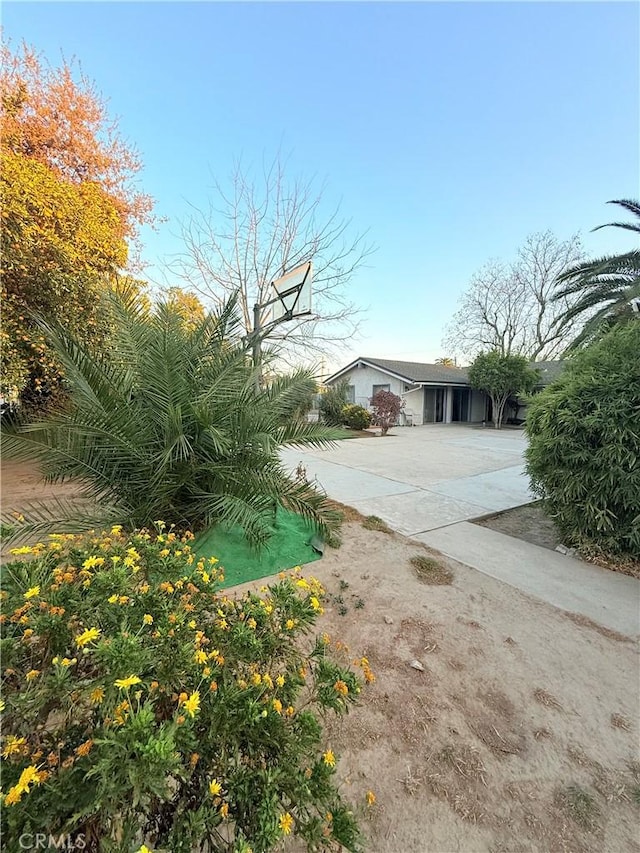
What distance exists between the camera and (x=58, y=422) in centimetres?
296

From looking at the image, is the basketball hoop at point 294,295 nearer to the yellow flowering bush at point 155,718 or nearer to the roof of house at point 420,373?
the yellow flowering bush at point 155,718

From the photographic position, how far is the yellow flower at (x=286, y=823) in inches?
30.4

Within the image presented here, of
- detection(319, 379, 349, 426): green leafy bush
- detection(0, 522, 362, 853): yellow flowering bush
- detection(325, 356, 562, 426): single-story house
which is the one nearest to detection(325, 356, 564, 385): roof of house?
detection(325, 356, 562, 426): single-story house

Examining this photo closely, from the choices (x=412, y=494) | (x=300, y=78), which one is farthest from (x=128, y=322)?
(x=300, y=78)

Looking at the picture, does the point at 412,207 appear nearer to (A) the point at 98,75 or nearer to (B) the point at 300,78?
(B) the point at 300,78

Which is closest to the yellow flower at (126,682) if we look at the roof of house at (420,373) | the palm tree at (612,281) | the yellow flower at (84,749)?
the yellow flower at (84,749)

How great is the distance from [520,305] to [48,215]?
26784mm

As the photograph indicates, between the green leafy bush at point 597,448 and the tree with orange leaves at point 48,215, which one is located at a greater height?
the tree with orange leaves at point 48,215

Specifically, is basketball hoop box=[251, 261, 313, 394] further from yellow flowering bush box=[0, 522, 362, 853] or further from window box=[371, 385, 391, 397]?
window box=[371, 385, 391, 397]

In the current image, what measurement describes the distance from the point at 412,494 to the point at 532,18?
7.61 m

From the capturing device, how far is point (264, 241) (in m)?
9.39

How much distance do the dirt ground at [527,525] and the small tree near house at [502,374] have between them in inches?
548

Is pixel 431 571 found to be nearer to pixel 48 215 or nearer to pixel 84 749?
pixel 84 749

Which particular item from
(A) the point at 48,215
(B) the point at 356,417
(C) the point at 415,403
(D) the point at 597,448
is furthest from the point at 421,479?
(C) the point at 415,403
